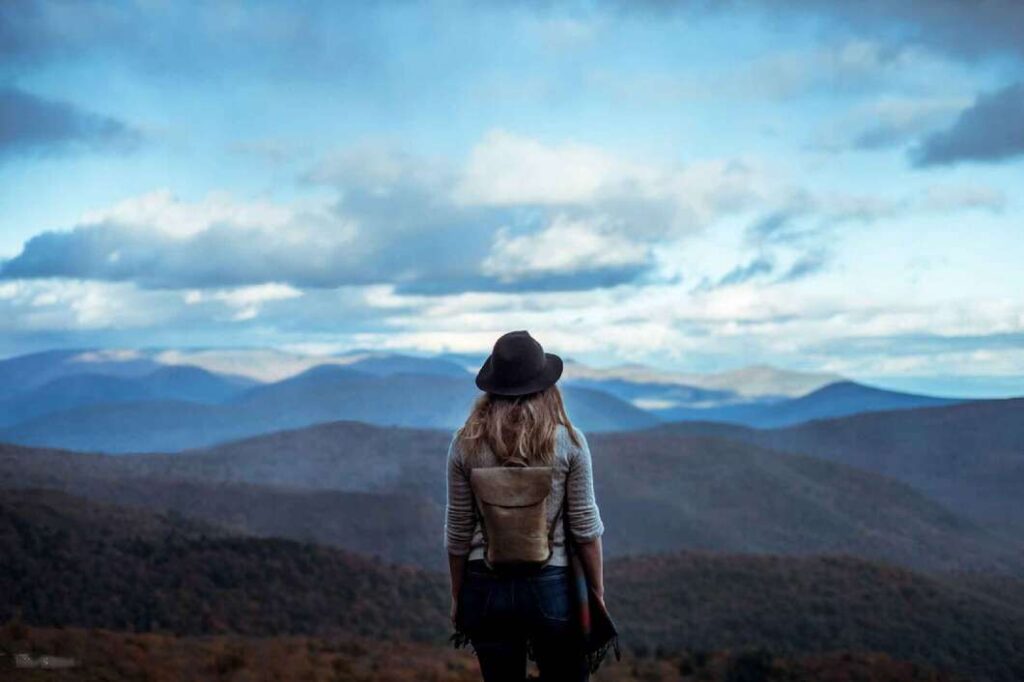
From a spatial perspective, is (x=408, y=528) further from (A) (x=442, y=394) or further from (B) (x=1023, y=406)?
(A) (x=442, y=394)

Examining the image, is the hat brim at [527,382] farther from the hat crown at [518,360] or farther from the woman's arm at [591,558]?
the woman's arm at [591,558]

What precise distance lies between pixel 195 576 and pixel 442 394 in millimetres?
92798

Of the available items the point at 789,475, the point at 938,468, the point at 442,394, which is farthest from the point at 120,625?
the point at 442,394

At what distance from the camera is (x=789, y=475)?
66000 millimetres

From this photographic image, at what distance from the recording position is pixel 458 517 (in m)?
4.88

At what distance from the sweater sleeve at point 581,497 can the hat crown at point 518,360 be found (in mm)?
363

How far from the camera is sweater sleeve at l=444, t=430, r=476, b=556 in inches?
190

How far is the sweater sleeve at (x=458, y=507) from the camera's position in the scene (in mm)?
4824

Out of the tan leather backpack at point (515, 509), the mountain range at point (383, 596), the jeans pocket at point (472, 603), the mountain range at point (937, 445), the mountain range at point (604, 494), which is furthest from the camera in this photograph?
the mountain range at point (937, 445)

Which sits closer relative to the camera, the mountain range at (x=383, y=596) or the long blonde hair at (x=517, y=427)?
the long blonde hair at (x=517, y=427)

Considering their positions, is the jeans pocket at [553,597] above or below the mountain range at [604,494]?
above

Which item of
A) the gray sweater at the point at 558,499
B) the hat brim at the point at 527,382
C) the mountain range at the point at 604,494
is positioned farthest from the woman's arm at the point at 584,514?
the mountain range at the point at 604,494

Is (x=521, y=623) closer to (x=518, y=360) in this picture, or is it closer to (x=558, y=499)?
(x=558, y=499)

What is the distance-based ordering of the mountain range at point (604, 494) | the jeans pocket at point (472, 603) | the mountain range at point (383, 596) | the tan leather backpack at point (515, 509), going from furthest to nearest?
1. the mountain range at point (604, 494)
2. the mountain range at point (383, 596)
3. the jeans pocket at point (472, 603)
4. the tan leather backpack at point (515, 509)
